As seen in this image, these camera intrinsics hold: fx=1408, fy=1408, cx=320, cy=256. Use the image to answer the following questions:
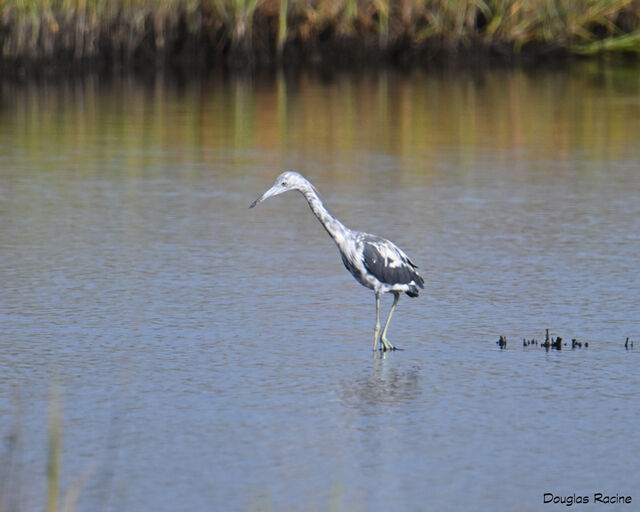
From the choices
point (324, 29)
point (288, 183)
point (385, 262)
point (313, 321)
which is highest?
point (324, 29)

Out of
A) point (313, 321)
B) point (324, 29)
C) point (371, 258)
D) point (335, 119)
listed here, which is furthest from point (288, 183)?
point (324, 29)

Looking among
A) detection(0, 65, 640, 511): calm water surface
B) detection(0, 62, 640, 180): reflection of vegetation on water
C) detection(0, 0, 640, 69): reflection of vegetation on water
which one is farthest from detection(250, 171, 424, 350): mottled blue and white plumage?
detection(0, 0, 640, 69): reflection of vegetation on water

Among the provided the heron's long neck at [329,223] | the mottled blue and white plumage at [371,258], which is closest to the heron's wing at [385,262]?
the mottled blue and white plumage at [371,258]

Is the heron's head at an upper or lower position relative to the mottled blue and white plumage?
upper

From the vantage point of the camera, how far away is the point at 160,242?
10227 millimetres

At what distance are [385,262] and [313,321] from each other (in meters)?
0.90

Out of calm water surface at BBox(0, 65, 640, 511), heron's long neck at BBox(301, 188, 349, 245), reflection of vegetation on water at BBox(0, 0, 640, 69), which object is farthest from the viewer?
reflection of vegetation on water at BBox(0, 0, 640, 69)

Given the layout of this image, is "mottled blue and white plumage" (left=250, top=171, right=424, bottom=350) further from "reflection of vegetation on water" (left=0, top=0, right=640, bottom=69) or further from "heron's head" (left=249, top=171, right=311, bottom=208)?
"reflection of vegetation on water" (left=0, top=0, right=640, bottom=69)

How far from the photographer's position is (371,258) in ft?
23.4

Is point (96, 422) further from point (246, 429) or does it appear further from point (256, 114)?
point (256, 114)

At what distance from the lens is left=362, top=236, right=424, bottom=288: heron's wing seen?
7145mm

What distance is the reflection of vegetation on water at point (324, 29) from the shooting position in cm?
2389

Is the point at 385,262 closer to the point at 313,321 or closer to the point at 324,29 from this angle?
the point at 313,321

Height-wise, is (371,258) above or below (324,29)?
below
